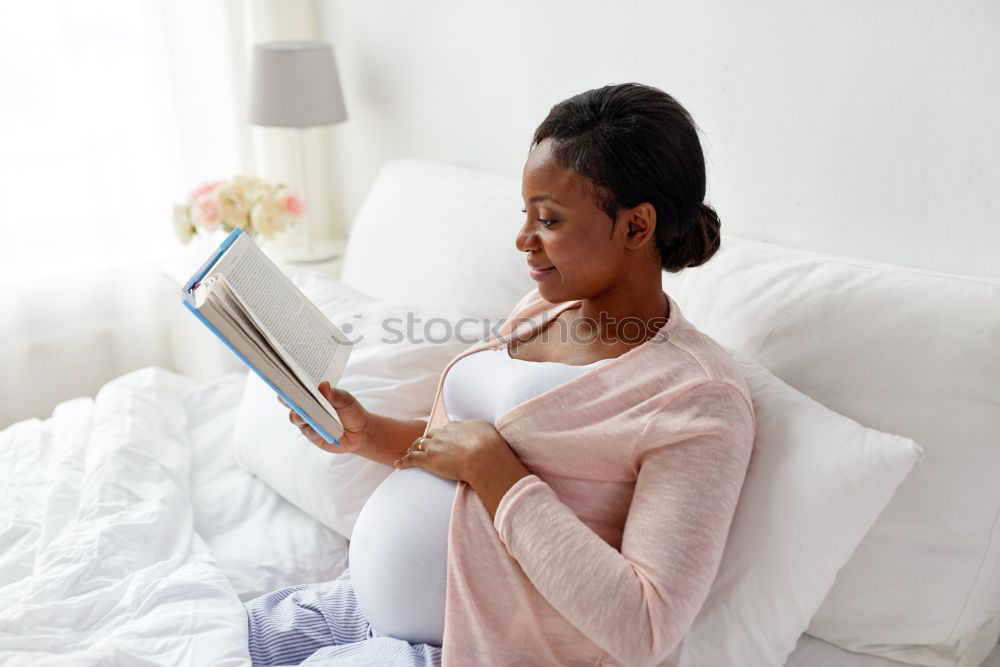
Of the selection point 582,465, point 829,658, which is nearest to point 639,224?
point 582,465

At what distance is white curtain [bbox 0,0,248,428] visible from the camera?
237cm

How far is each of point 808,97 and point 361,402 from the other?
818mm

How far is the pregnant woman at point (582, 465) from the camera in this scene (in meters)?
0.95

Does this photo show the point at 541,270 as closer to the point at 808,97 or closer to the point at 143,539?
the point at 808,97

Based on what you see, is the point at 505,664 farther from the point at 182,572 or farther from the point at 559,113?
the point at 559,113

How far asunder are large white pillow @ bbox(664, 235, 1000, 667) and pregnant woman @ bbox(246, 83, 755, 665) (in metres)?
0.17

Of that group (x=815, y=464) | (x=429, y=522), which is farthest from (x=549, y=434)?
(x=815, y=464)

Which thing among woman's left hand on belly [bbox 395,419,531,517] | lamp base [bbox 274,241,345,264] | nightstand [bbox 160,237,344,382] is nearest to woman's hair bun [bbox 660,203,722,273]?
woman's left hand on belly [bbox 395,419,531,517]

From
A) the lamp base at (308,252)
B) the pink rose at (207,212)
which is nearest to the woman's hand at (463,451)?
the pink rose at (207,212)

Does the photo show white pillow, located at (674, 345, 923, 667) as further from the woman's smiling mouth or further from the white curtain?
the white curtain

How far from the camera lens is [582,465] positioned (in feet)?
3.43

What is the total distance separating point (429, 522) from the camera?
3.67 feet

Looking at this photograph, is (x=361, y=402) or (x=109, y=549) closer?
(x=109, y=549)

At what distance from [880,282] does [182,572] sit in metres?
0.98
